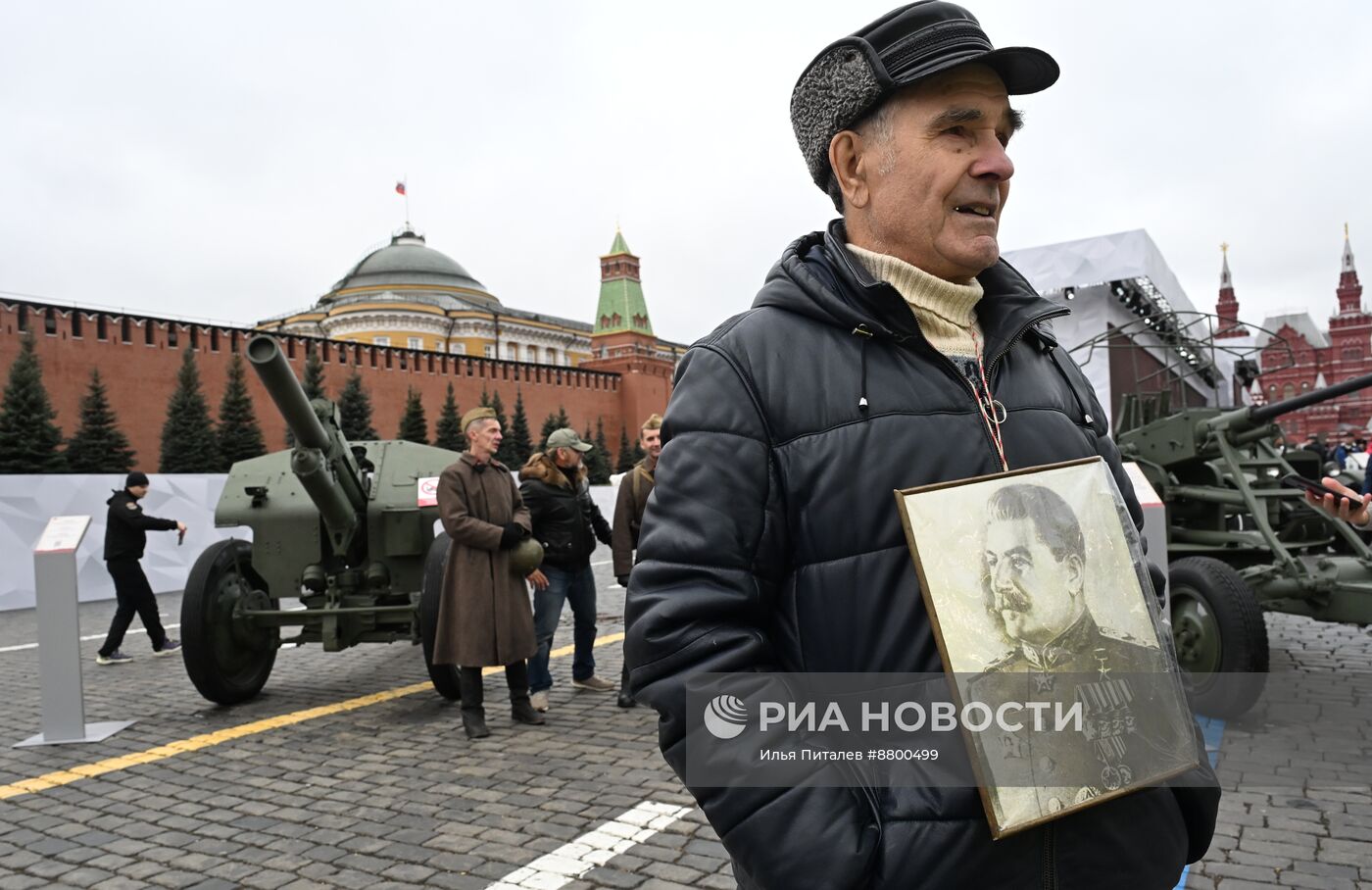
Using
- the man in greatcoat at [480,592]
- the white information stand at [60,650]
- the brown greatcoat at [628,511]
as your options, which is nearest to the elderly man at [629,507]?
the brown greatcoat at [628,511]

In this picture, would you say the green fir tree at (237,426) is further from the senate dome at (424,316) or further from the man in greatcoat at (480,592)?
the senate dome at (424,316)

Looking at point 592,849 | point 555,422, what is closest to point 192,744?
point 592,849

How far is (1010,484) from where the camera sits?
119 centimetres

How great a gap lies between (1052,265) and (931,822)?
111 feet

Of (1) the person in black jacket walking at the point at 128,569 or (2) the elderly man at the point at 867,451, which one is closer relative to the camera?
(2) the elderly man at the point at 867,451

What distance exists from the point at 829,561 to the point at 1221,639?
500 centimetres

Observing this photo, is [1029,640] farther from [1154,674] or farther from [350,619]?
[350,619]

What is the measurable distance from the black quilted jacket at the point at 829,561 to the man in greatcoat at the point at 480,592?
480 centimetres

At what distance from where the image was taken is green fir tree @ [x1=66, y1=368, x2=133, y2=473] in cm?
2642

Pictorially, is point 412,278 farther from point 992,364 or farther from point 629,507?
point 992,364

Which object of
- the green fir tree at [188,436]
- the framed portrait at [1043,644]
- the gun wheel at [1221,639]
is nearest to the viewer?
the framed portrait at [1043,644]

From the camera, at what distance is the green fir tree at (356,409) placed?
110ft

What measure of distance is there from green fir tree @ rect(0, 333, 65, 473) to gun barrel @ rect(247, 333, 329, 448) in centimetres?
2143

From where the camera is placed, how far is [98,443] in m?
26.7
